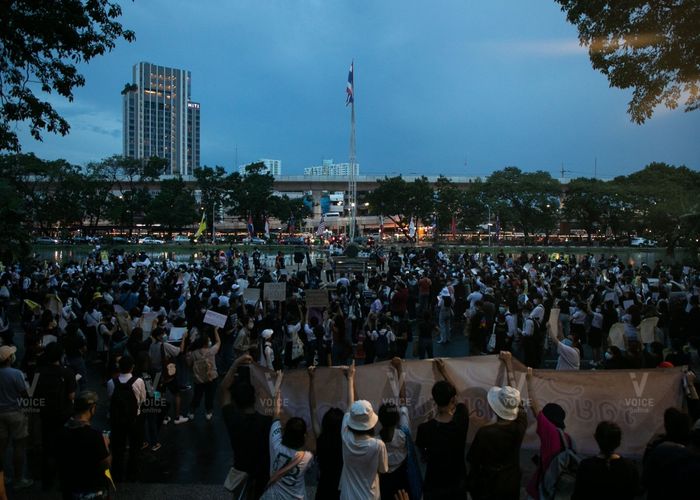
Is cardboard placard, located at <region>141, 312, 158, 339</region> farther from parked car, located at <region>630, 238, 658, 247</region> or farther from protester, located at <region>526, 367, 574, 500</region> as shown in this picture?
parked car, located at <region>630, 238, 658, 247</region>

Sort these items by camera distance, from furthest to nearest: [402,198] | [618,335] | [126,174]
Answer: [126,174]
[402,198]
[618,335]

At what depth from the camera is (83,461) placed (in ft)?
13.1

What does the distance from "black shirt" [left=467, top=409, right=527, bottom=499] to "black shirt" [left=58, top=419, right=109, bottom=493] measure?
2.70 metres

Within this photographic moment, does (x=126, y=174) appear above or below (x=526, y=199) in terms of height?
above

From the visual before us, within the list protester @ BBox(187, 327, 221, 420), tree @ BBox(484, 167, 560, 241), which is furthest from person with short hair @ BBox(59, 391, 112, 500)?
tree @ BBox(484, 167, 560, 241)

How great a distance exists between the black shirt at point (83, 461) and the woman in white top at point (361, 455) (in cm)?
182

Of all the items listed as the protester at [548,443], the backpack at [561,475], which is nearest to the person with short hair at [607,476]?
the backpack at [561,475]

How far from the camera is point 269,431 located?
405cm

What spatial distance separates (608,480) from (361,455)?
1527 mm

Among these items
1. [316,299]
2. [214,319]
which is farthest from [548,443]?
[316,299]

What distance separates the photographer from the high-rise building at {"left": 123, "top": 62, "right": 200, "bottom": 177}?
164625 mm

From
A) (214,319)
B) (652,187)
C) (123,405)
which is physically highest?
(652,187)

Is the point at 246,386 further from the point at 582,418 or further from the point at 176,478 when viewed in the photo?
the point at 582,418

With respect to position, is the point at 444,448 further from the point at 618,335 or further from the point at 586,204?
the point at 586,204
